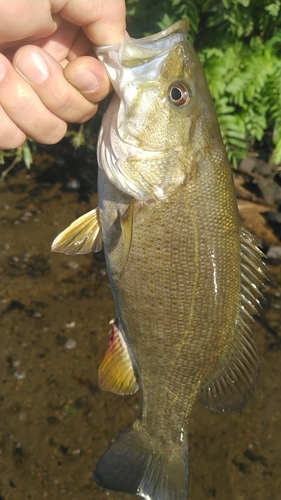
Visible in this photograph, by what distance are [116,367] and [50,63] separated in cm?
115

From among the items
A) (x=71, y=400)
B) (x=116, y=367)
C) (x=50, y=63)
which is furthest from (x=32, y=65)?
(x=71, y=400)

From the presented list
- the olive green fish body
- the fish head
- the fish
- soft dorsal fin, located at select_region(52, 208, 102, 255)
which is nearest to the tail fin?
the fish

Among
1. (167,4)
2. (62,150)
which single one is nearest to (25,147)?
(62,150)

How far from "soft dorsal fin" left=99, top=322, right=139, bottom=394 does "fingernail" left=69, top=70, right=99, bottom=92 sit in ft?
2.97

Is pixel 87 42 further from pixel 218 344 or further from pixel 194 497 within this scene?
pixel 194 497

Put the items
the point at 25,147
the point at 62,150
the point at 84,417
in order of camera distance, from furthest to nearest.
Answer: the point at 62,150, the point at 25,147, the point at 84,417

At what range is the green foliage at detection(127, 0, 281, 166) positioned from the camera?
169 inches

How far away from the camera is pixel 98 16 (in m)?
1.62

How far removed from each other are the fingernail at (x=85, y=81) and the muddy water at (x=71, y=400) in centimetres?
207

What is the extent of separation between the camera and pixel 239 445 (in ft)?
10.1

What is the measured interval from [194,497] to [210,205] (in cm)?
187

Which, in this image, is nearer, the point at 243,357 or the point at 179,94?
the point at 179,94

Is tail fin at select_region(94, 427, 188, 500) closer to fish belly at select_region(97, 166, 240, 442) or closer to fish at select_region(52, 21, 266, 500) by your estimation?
fish at select_region(52, 21, 266, 500)

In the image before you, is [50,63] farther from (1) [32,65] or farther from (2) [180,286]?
(2) [180,286]
